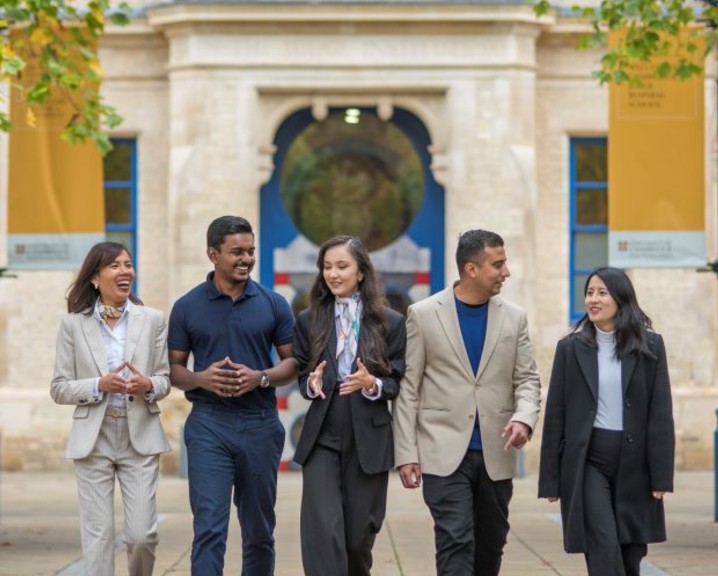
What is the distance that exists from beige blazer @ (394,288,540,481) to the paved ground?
3.18 metres

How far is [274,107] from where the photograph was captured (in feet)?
71.7

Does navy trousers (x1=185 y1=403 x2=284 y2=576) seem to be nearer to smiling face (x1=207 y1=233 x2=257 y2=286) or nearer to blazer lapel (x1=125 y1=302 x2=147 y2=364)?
blazer lapel (x1=125 y1=302 x2=147 y2=364)

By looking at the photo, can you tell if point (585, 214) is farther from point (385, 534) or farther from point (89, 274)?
point (89, 274)

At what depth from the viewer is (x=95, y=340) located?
10445mm

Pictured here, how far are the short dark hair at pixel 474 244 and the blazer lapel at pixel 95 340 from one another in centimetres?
194

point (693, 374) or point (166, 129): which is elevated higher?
point (166, 129)

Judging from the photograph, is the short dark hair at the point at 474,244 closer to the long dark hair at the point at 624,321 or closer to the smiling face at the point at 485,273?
the smiling face at the point at 485,273

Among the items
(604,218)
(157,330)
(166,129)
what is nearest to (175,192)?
(166,129)

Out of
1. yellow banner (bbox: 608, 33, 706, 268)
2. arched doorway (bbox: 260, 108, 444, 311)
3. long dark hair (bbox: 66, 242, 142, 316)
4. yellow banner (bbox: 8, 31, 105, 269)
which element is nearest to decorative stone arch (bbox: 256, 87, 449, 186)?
arched doorway (bbox: 260, 108, 444, 311)

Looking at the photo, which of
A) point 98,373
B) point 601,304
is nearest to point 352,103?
point 98,373

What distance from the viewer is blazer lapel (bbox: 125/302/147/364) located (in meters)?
10.4

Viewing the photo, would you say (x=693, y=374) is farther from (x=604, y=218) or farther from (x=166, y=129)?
(x=166, y=129)

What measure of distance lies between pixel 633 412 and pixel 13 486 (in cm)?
1166

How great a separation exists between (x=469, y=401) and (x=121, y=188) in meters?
12.9
